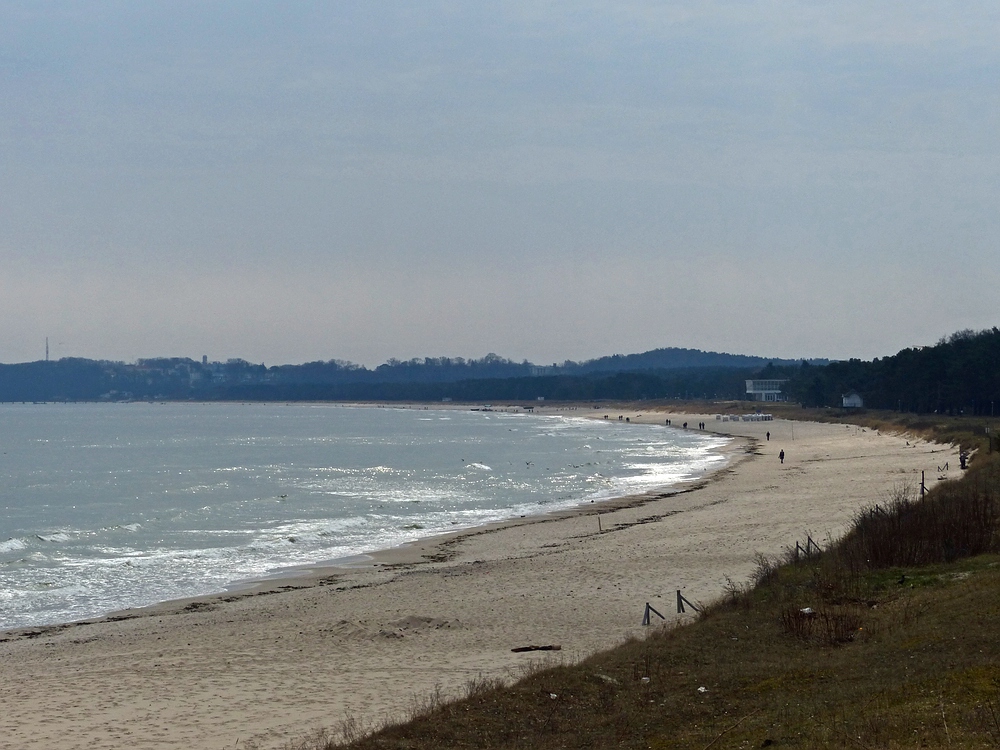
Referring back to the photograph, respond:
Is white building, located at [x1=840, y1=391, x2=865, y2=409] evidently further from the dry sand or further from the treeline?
the dry sand

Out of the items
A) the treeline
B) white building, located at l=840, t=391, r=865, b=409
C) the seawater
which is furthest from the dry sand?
white building, located at l=840, t=391, r=865, b=409

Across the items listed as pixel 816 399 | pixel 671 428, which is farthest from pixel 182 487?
pixel 816 399

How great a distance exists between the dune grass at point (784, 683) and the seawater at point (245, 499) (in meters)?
15.8

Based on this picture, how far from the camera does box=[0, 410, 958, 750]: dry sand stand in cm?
1524

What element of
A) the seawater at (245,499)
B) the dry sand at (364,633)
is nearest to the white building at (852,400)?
the seawater at (245,499)

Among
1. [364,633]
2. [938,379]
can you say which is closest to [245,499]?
[364,633]

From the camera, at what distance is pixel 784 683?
12.7 meters

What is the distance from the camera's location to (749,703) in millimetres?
12039

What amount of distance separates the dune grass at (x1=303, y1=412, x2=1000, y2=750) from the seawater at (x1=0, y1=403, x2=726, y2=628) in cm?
1585

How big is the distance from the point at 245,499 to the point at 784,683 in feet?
154

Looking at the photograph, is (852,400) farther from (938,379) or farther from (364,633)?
(364,633)

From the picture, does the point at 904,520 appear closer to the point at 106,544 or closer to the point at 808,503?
the point at 808,503

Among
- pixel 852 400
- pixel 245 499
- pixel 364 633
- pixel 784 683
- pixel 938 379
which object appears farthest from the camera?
pixel 852 400

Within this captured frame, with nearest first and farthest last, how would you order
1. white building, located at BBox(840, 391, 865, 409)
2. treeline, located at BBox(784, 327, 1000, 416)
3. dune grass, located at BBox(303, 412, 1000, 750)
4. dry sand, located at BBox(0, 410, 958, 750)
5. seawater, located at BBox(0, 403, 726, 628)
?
dune grass, located at BBox(303, 412, 1000, 750) → dry sand, located at BBox(0, 410, 958, 750) → seawater, located at BBox(0, 403, 726, 628) → treeline, located at BBox(784, 327, 1000, 416) → white building, located at BBox(840, 391, 865, 409)
